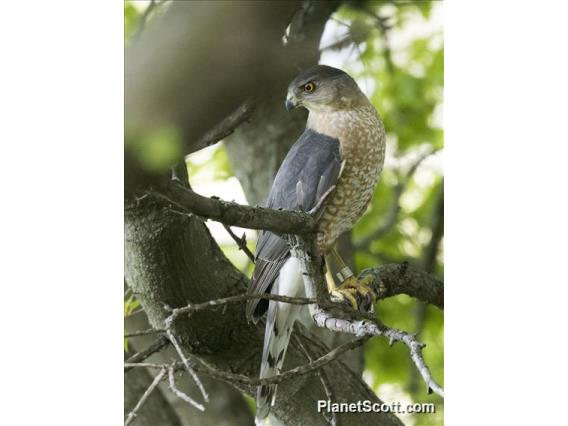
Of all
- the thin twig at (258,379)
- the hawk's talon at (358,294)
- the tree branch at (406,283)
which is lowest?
the thin twig at (258,379)

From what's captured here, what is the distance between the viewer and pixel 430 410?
8.93ft

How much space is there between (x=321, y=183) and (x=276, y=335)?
21.7 inches

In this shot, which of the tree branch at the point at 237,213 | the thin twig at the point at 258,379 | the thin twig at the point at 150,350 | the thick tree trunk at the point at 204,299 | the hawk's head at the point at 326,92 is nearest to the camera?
the tree branch at the point at 237,213

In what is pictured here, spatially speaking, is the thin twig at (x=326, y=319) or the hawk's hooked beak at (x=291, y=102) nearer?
the thin twig at (x=326, y=319)

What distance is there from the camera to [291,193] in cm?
283

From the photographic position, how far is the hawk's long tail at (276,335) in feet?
9.41

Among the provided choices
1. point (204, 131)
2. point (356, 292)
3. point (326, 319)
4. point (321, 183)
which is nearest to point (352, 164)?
point (321, 183)

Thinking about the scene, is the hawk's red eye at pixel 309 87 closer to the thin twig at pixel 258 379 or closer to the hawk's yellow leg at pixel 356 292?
the hawk's yellow leg at pixel 356 292

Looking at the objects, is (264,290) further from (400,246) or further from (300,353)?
(400,246)

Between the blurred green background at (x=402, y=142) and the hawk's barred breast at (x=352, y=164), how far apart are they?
0.20ft

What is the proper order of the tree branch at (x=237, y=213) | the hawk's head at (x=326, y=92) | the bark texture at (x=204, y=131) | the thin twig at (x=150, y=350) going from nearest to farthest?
the bark texture at (x=204, y=131), the tree branch at (x=237, y=213), the thin twig at (x=150, y=350), the hawk's head at (x=326, y=92)

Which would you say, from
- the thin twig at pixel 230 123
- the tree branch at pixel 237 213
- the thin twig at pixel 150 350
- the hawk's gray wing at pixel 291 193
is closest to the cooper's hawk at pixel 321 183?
the hawk's gray wing at pixel 291 193

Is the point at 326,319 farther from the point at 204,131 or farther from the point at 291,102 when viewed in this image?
the point at 204,131

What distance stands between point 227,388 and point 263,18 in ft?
5.79
